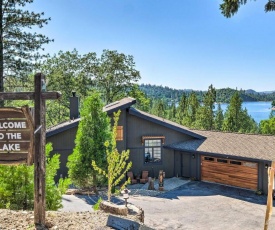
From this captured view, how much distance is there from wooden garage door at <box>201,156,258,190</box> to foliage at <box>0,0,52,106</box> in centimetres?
1161

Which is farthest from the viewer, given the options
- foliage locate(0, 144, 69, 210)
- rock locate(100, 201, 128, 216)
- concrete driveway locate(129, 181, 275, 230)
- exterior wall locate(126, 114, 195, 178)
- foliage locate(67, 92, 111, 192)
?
exterior wall locate(126, 114, 195, 178)

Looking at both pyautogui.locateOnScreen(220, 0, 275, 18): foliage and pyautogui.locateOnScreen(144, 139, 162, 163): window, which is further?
pyautogui.locateOnScreen(144, 139, 162, 163): window

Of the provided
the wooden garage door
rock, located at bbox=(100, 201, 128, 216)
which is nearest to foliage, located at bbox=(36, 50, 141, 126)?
the wooden garage door

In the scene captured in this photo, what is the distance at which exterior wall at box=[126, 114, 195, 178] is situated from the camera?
19219mm

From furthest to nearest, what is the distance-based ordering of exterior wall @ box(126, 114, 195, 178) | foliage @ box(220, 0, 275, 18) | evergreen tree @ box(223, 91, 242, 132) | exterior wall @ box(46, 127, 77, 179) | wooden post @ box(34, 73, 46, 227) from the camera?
evergreen tree @ box(223, 91, 242, 132) < exterior wall @ box(126, 114, 195, 178) < exterior wall @ box(46, 127, 77, 179) < foliage @ box(220, 0, 275, 18) < wooden post @ box(34, 73, 46, 227)

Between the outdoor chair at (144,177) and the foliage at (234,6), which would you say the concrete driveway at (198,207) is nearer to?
the outdoor chair at (144,177)

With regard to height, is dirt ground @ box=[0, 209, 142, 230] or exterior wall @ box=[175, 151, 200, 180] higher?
dirt ground @ box=[0, 209, 142, 230]

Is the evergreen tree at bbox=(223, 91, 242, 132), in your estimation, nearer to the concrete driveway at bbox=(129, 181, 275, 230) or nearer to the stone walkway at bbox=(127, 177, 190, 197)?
the stone walkway at bbox=(127, 177, 190, 197)

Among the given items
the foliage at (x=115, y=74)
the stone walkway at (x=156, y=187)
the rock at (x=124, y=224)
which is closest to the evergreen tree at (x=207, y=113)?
the foliage at (x=115, y=74)

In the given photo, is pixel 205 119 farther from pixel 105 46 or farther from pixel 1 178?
pixel 1 178

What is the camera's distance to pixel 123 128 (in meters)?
18.9

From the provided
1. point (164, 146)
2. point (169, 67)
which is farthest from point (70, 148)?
point (169, 67)

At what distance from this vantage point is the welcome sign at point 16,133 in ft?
16.8

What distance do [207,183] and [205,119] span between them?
24.5 metres
